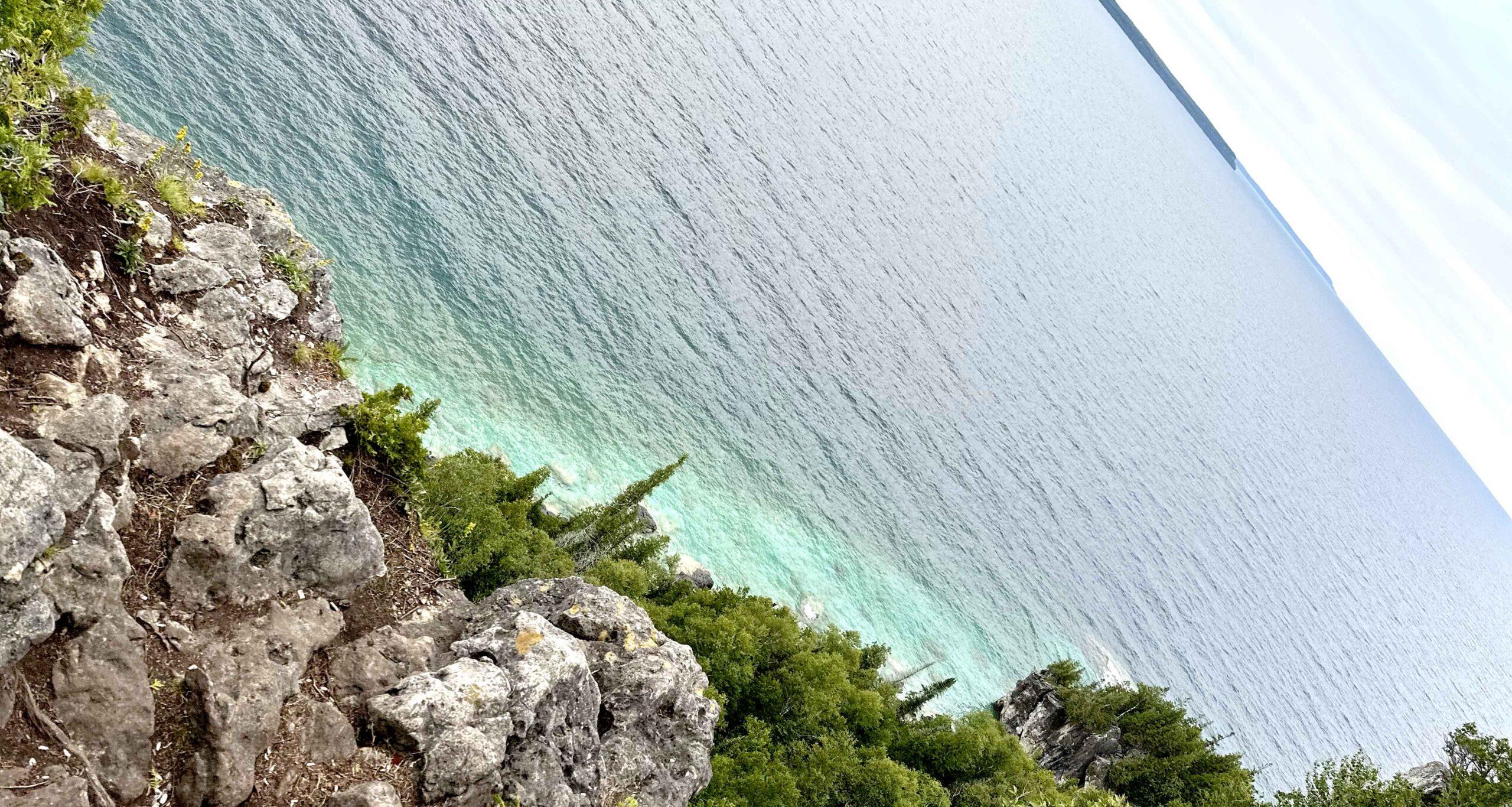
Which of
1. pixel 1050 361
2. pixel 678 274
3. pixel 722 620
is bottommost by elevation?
pixel 722 620

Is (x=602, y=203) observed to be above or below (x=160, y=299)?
above

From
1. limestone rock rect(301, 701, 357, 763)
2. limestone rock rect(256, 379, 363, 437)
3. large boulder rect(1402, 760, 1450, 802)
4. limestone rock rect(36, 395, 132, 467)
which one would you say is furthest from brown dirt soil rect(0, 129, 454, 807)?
large boulder rect(1402, 760, 1450, 802)

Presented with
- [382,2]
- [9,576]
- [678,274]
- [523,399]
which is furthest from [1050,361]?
[9,576]

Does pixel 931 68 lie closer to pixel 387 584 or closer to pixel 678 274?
pixel 678 274

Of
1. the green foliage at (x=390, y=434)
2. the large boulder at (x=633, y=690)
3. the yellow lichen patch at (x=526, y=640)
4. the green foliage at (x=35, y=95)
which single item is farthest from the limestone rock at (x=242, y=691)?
the green foliage at (x=35, y=95)

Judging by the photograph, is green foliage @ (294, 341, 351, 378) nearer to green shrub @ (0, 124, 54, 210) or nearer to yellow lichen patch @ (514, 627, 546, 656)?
green shrub @ (0, 124, 54, 210)

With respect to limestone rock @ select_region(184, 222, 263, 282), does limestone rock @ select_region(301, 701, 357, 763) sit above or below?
below

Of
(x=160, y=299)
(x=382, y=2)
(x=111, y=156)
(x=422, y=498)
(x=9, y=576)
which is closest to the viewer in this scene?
(x=9, y=576)
